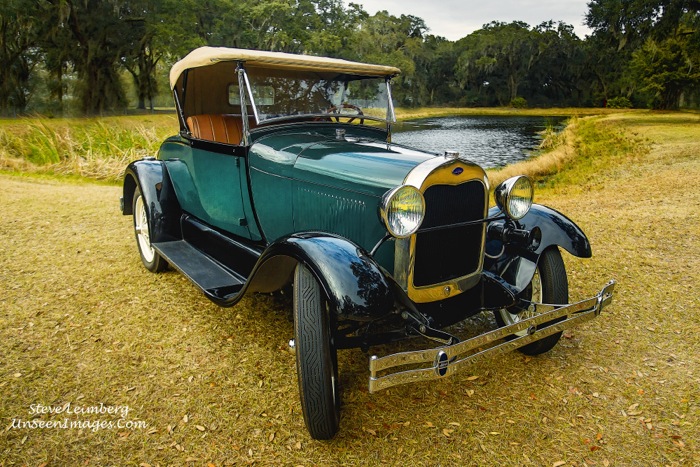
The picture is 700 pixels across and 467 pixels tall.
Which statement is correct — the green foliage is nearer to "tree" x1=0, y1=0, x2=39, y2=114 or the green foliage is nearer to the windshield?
"tree" x1=0, y1=0, x2=39, y2=114

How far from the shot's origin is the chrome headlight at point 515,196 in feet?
10.8

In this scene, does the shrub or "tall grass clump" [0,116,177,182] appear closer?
"tall grass clump" [0,116,177,182]

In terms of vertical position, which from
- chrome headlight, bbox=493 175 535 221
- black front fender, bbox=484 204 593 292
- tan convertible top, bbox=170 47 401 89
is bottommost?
black front fender, bbox=484 204 593 292

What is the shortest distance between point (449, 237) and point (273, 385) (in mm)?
1452

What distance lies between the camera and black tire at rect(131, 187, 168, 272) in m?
4.94

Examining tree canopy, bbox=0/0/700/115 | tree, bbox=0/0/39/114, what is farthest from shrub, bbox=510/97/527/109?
tree, bbox=0/0/39/114

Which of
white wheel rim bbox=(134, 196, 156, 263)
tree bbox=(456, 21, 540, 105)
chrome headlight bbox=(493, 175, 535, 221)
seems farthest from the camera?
tree bbox=(456, 21, 540, 105)

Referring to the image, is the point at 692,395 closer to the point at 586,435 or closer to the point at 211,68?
the point at 586,435

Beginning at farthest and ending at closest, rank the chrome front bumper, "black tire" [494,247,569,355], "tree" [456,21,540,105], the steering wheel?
"tree" [456,21,540,105] < the steering wheel < "black tire" [494,247,569,355] < the chrome front bumper

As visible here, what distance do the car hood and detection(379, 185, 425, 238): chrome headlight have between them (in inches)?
8.2

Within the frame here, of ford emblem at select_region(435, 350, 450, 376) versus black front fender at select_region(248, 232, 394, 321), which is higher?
black front fender at select_region(248, 232, 394, 321)

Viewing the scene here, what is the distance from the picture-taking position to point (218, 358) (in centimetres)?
350

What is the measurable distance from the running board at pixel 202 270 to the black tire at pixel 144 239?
313 millimetres

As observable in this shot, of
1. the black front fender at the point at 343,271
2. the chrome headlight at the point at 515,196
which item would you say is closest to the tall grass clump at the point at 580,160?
the chrome headlight at the point at 515,196
